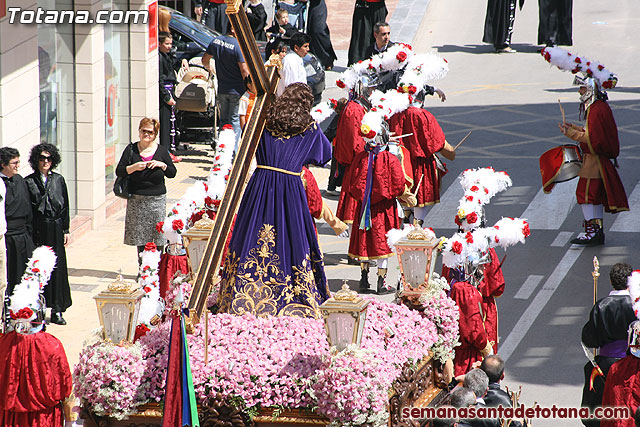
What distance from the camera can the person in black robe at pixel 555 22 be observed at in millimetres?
26281

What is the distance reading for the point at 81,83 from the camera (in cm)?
1504

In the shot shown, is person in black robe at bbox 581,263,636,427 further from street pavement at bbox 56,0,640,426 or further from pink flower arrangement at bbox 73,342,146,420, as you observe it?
pink flower arrangement at bbox 73,342,146,420

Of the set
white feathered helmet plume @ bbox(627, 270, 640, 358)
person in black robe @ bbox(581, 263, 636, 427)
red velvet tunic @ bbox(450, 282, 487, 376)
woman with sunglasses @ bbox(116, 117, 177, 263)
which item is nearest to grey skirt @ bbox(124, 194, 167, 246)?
→ woman with sunglasses @ bbox(116, 117, 177, 263)

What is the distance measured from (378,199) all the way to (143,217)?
2.58 meters

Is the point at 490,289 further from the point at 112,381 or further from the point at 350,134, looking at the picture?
the point at 350,134

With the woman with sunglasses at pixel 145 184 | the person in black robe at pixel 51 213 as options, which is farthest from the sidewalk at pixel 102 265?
the woman with sunglasses at pixel 145 184

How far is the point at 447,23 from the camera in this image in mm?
29531

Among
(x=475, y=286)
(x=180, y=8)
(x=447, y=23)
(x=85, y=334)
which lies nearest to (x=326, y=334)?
(x=475, y=286)

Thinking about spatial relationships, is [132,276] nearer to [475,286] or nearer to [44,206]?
[44,206]

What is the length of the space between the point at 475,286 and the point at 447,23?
2063cm

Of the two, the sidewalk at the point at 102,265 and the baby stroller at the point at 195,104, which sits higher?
the baby stroller at the point at 195,104

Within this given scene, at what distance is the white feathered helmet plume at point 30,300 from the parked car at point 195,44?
1201 cm
